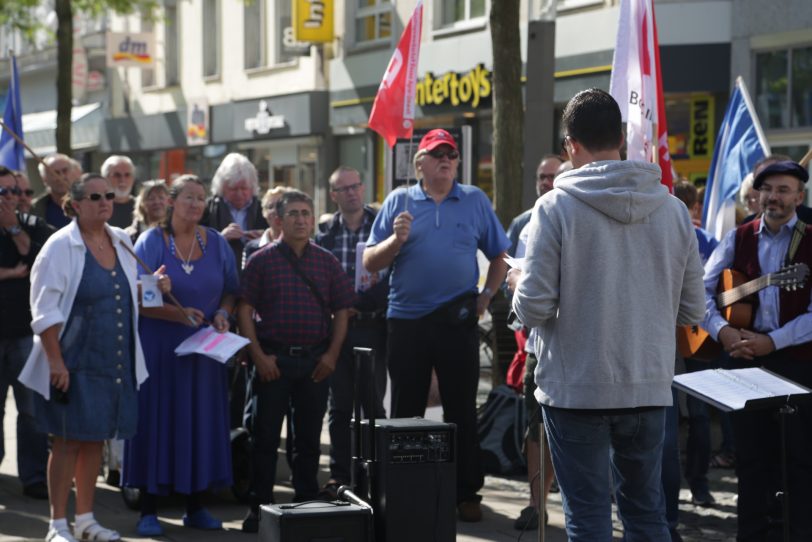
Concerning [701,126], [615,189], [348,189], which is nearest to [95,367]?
[348,189]

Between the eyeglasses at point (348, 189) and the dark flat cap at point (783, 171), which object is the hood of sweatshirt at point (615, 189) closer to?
the dark flat cap at point (783, 171)

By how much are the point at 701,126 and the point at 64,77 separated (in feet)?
26.8

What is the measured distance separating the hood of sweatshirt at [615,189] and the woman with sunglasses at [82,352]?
3.33 m

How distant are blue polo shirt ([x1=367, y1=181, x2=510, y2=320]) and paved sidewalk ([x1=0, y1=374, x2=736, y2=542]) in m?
1.19

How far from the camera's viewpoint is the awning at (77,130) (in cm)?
3459

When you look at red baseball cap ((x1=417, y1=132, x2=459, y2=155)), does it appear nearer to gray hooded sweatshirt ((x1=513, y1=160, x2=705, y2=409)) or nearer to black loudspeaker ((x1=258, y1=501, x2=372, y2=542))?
black loudspeaker ((x1=258, y1=501, x2=372, y2=542))

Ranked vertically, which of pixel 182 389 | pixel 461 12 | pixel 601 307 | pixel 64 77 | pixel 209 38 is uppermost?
pixel 209 38

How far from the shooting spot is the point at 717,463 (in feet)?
30.7

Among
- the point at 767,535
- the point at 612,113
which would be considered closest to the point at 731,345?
the point at 767,535

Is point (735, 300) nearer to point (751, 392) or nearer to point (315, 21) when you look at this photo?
point (751, 392)

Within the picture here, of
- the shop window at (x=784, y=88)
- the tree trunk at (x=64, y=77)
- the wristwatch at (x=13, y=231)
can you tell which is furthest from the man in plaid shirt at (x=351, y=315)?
the tree trunk at (x=64, y=77)

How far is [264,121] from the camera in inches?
1058

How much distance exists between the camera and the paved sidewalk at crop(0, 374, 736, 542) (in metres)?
7.34

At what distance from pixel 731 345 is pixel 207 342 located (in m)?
2.82
